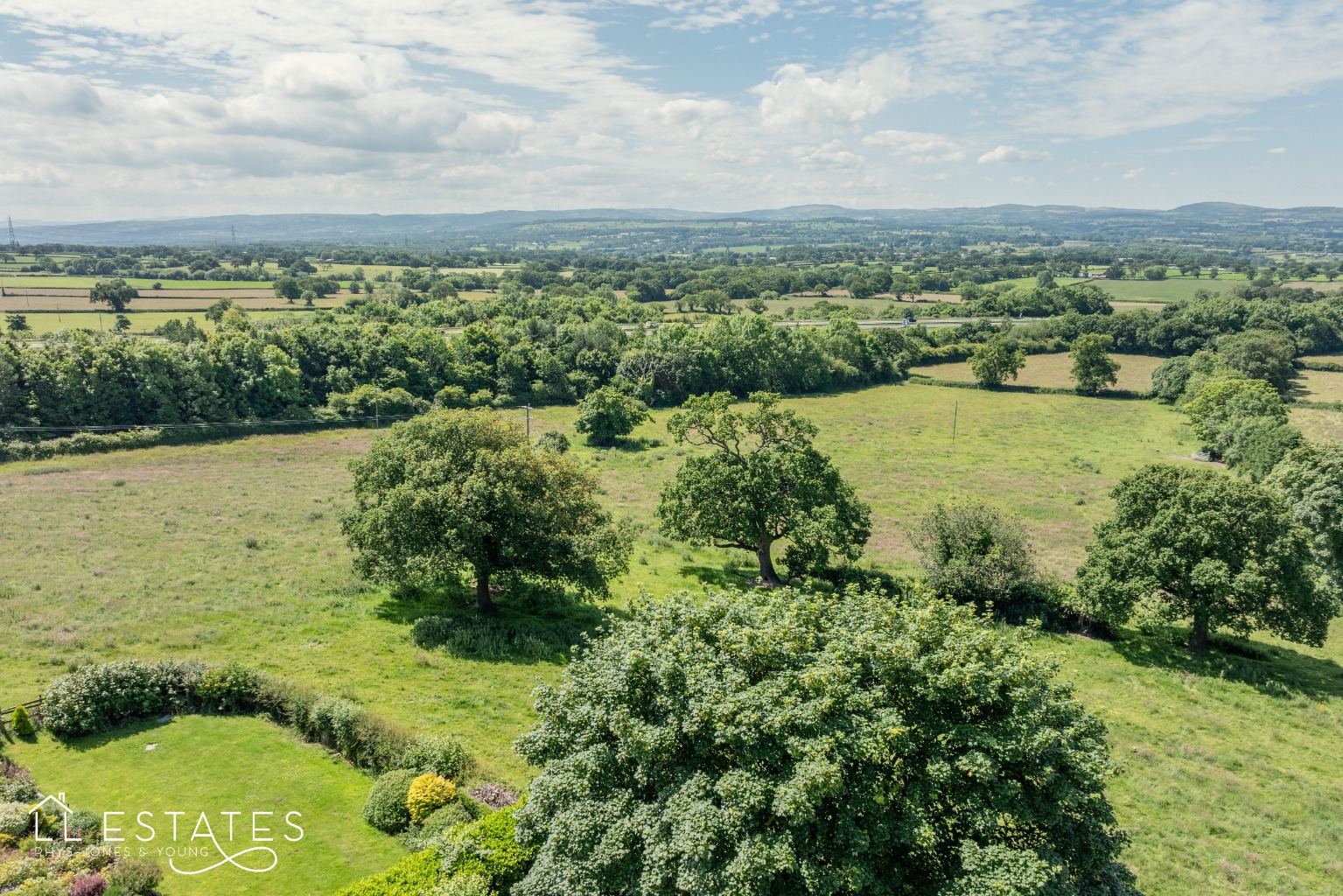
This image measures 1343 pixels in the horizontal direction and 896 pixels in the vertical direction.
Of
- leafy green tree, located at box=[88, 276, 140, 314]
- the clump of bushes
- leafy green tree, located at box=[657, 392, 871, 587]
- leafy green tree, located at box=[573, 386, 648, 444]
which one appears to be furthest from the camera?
leafy green tree, located at box=[88, 276, 140, 314]

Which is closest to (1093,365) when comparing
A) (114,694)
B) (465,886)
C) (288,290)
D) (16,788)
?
(465,886)

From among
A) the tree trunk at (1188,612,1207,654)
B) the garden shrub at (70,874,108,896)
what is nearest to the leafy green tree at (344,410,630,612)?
the garden shrub at (70,874,108,896)

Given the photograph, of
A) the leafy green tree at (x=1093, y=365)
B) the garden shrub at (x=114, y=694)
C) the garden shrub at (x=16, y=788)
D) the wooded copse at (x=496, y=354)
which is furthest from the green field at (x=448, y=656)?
the leafy green tree at (x=1093, y=365)

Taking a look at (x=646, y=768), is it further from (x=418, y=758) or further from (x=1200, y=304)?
(x=1200, y=304)

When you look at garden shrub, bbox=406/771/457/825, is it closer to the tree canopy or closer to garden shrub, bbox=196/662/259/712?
garden shrub, bbox=196/662/259/712

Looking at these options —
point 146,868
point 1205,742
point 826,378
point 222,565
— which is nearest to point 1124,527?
point 1205,742

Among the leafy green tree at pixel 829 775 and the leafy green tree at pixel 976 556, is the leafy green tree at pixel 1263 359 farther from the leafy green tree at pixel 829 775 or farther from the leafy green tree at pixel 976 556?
the leafy green tree at pixel 829 775

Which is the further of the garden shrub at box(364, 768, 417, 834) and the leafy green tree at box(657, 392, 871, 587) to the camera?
the leafy green tree at box(657, 392, 871, 587)
